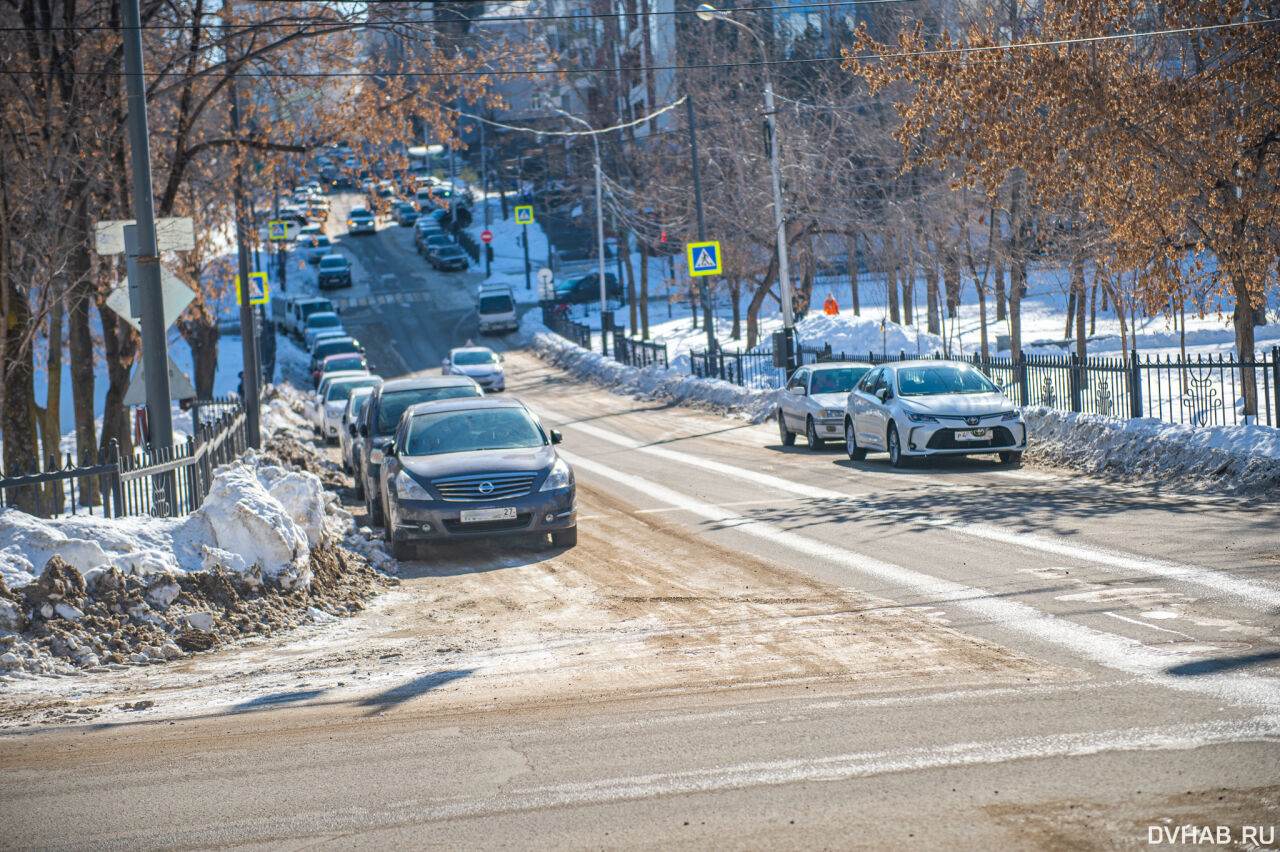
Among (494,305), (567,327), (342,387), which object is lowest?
(342,387)

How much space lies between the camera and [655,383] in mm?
39969

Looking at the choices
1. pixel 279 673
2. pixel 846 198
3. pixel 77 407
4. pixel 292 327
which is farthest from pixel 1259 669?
pixel 292 327

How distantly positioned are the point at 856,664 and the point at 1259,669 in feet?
7.19

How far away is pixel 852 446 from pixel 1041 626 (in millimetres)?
13271

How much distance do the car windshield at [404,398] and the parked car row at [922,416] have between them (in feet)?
20.5

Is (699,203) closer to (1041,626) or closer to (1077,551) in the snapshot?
(1077,551)

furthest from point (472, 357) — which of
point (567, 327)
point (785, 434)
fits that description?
point (785, 434)

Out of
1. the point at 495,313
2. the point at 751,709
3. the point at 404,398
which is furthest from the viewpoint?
the point at 495,313

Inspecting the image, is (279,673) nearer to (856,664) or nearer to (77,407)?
(856,664)

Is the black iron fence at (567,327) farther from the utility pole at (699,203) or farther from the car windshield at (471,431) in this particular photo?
the car windshield at (471,431)

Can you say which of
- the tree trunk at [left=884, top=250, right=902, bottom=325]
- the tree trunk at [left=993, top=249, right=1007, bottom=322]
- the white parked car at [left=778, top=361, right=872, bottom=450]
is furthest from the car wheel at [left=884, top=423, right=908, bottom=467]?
the tree trunk at [left=884, top=250, right=902, bottom=325]

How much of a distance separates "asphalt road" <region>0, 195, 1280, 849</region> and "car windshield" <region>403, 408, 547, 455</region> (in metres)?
1.68


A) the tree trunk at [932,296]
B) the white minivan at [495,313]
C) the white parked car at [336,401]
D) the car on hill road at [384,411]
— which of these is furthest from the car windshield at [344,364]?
the car on hill road at [384,411]

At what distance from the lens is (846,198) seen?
41.1m
